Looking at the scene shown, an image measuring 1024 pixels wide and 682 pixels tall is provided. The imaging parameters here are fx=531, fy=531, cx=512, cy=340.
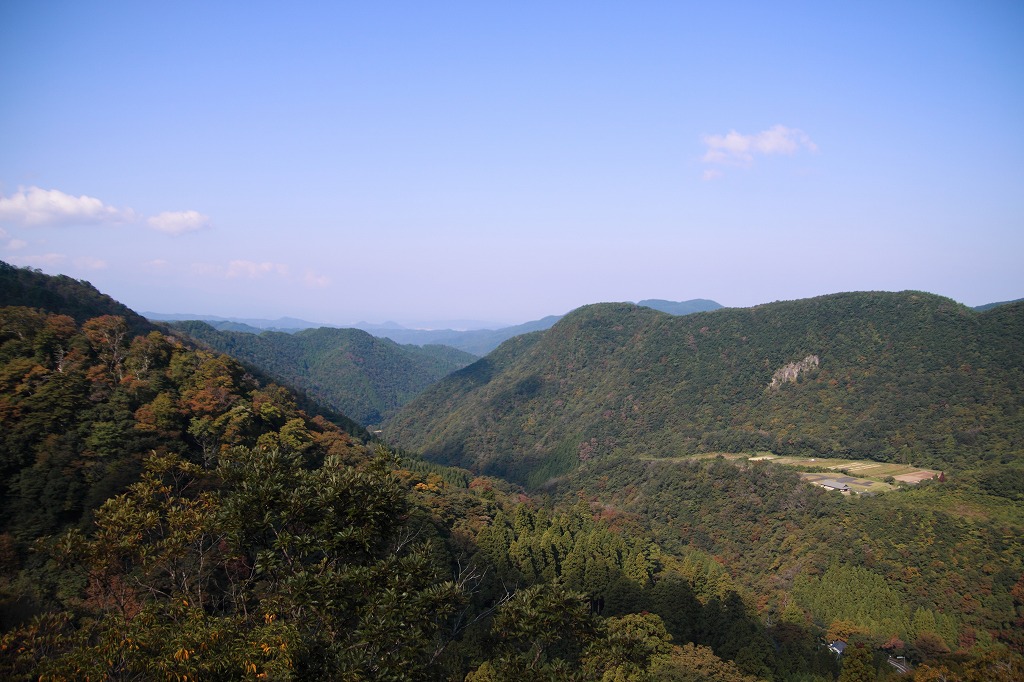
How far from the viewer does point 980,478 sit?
64.6 m

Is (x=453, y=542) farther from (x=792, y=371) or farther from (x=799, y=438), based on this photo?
(x=792, y=371)

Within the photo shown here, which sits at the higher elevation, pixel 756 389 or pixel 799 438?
pixel 756 389

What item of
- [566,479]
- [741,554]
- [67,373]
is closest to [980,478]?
[741,554]

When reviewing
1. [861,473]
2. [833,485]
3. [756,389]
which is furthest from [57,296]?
[756,389]

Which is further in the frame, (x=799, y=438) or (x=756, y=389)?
(x=756, y=389)

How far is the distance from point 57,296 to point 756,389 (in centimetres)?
12755

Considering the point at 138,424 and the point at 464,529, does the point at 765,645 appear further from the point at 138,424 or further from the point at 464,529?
the point at 138,424

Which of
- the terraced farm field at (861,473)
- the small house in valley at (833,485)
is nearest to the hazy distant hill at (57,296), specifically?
the small house in valley at (833,485)

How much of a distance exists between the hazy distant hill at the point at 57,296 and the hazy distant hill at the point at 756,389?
87.2 meters

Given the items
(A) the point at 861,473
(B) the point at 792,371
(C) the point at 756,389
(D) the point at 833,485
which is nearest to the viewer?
(D) the point at 833,485

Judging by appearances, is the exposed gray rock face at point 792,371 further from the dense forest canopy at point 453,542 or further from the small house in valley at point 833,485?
the small house in valley at point 833,485

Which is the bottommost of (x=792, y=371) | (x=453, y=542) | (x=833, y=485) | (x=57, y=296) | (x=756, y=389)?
(x=833, y=485)

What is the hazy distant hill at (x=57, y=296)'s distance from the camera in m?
59.7

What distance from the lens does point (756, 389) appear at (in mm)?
123062
